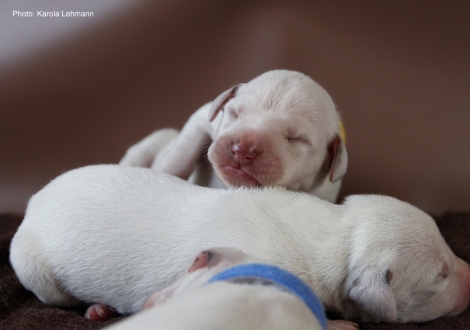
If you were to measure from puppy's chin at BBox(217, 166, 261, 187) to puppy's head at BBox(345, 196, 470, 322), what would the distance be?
400mm

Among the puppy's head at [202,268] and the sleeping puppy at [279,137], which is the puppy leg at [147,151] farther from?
the puppy's head at [202,268]

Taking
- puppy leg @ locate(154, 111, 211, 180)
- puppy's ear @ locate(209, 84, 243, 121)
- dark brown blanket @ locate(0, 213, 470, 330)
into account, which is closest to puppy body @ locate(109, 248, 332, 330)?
dark brown blanket @ locate(0, 213, 470, 330)

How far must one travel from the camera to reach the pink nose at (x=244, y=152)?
1911mm

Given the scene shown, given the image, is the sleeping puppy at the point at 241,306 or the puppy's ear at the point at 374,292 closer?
the sleeping puppy at the point at 241,306

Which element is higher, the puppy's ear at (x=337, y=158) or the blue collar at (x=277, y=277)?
the puppy's ear at (x=337, y=158)

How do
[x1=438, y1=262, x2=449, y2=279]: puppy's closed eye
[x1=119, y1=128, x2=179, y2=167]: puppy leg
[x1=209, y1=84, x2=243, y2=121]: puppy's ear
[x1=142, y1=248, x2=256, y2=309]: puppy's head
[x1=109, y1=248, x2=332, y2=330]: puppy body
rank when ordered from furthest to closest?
[x1=119, y1=128, x2=179, y2=167]: puppy leg
[x1=209, y1=84, x2=243, y2=121]: puppy's ear
[x1=438, y1=262, x2=449, y2=279]: puppy's closed eye
[x1=142, y1=248, x2=256, y2=309]: puppy's head
[x1=109, y1=248, x2=332, y2=330]: puppy body

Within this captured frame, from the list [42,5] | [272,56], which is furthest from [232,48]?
[42,5]

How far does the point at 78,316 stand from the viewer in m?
1.90

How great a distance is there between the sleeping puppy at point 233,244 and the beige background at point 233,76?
1.45 m

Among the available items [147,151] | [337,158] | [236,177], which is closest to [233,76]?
[147,151]

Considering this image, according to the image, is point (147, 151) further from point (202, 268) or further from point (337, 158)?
point (202, 268)

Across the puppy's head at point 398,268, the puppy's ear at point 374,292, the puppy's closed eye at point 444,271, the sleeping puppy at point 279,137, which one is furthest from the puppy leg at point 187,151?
the puppy's closed eye at point 444,271

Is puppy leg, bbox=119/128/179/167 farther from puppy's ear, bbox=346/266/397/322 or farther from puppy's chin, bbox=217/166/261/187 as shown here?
puppy's ear, bbox=346/266/397/322

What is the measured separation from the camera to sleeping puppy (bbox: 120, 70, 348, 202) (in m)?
1.95
